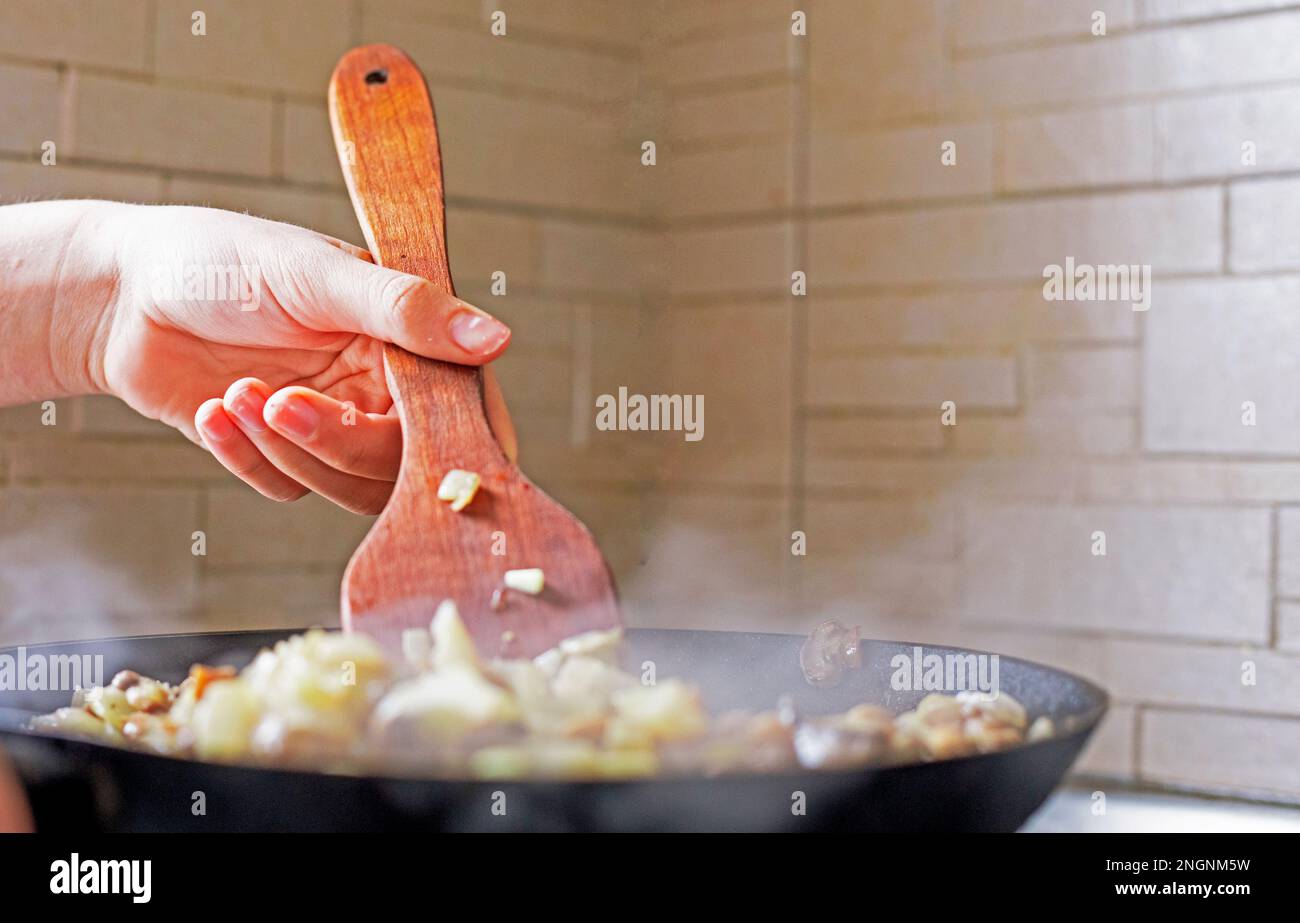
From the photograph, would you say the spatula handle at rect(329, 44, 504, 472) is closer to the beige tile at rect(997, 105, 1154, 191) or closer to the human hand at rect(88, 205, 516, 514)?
the human hand at rect(88, 205, 516, 514)

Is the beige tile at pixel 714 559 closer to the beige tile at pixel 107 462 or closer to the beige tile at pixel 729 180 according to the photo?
the beige tile at pixel 729 180

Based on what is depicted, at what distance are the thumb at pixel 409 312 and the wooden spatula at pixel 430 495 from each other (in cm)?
2

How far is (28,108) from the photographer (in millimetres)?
1314

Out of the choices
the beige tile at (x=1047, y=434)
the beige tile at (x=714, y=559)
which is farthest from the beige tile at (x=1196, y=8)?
the beige tile at (x=714, y=559)

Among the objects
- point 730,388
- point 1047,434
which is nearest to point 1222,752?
point 1047,434

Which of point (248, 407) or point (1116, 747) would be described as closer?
point (248, 407)

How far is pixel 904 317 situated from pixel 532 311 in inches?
18.3

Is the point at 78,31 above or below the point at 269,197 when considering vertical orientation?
above

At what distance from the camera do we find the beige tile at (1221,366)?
1.29 metres

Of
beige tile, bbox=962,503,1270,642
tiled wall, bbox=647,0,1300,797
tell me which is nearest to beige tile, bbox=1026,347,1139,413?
tiled wall, bbox=647,0,1300,797

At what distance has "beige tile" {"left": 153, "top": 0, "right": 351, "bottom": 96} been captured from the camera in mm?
1417

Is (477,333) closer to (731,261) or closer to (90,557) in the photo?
(90,557)

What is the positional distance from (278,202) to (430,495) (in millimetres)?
922

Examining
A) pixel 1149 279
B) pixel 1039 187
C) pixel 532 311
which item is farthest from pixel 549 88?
pixel 1149 279
